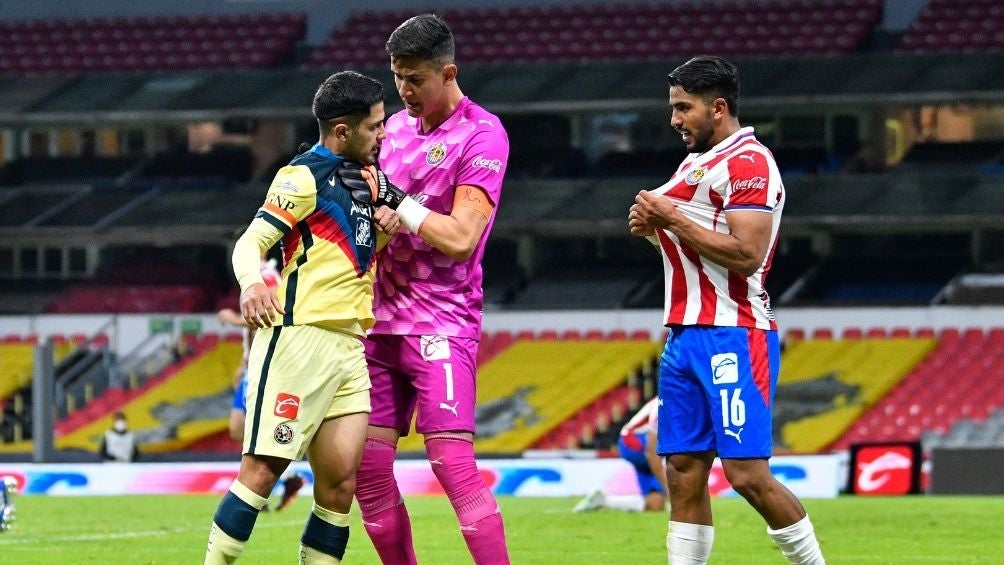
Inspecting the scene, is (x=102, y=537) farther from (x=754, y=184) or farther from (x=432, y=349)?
(x=754, y=184)

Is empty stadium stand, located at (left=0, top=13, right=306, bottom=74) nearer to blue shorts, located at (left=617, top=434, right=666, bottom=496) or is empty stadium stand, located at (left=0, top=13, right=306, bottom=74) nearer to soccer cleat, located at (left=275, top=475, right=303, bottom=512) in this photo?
soccer cleat, located at (left=275, top=475, right=303, bottom=512)

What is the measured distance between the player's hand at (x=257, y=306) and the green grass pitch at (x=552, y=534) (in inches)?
153

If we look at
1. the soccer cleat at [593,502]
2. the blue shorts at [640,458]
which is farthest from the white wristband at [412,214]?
the soccer cleat at [593,502]

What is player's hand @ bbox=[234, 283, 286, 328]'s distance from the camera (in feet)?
20.2

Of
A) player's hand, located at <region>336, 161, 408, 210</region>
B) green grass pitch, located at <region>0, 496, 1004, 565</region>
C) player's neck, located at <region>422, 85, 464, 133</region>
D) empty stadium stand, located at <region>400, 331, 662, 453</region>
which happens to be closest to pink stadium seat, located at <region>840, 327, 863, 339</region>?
empty stadium stand, located at <region>400, 331, 662, 453</region>

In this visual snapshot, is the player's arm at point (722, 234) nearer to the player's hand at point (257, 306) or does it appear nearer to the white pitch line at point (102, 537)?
the player's hand at point (257, 306)

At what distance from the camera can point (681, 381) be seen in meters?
6.78

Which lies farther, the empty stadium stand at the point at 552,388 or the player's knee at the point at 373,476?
the empty stadium stand at the point at 552,388

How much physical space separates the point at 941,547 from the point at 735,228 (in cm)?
500

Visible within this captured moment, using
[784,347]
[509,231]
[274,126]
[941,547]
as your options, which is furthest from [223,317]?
[274,126]

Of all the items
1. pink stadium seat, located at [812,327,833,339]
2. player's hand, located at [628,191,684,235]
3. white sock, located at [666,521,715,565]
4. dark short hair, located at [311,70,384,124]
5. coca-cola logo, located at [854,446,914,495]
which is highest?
dark short hair, located at [311,70,384,124]

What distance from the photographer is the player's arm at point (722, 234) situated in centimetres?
661

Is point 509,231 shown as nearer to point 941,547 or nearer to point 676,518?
point 941,547

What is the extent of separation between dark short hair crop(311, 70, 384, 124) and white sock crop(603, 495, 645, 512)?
27.5ft
